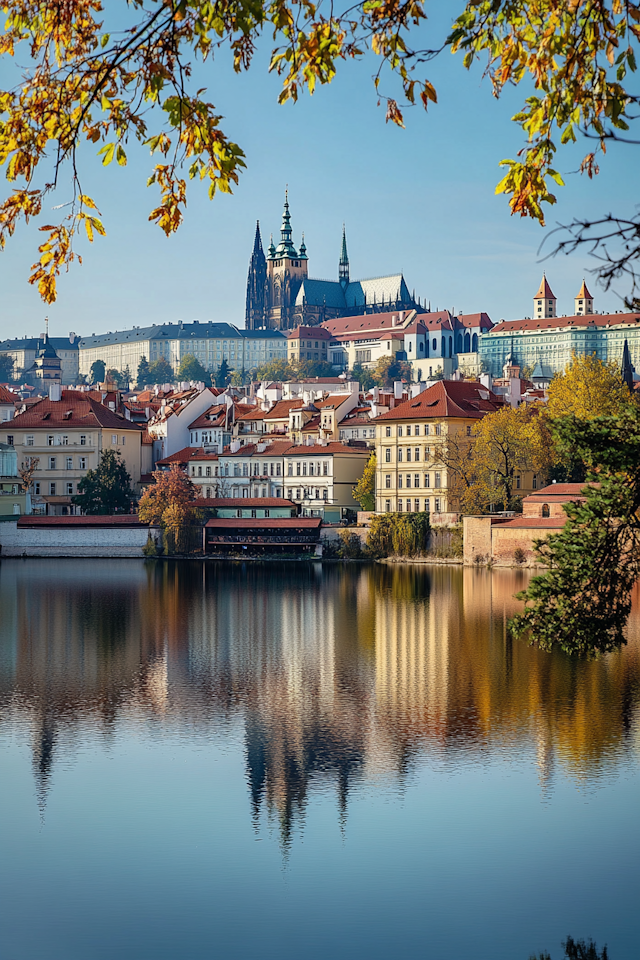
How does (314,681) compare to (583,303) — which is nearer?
(314,681)

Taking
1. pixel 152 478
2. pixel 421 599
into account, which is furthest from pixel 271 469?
pixel 421 599

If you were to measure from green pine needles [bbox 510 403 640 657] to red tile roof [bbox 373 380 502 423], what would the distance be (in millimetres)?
60999

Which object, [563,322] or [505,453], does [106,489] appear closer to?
[505,453]

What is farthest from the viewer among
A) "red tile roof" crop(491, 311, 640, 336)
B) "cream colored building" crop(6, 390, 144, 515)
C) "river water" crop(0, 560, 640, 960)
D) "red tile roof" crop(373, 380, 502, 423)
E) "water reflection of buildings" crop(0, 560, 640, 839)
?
"red tile roof" crop(491, 311, 640, 336)

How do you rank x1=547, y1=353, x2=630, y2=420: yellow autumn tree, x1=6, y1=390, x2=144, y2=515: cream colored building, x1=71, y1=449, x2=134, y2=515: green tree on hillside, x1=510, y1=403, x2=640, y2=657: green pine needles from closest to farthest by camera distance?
x1=510, y1=403, x2=640, y2=657: green pine needles, x1=547, y1=353, x2=630, y2=420: yellow autumn tree, x1=71, y1=449, x2=134, y2=515: green tree on hillside, x1=6, y1=390, x2=144, y2=515: cream colored building

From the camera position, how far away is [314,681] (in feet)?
95.9

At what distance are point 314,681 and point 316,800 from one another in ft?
34.2

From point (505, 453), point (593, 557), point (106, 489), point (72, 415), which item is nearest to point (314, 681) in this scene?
point (593, 557)

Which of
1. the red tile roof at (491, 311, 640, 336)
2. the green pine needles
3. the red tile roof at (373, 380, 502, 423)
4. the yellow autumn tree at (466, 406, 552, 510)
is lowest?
the green pine needles

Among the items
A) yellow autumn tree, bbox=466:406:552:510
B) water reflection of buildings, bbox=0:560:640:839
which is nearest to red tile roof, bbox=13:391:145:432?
yellow autumn tree, bbox=466:406:552:510

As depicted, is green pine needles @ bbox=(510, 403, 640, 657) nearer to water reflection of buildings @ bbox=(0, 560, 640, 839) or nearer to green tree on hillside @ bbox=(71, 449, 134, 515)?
water reflection of buildings @ bbox=(0, 560, 640, 839)

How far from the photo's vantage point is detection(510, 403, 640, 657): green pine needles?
15.6 metres

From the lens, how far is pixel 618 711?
24625mm

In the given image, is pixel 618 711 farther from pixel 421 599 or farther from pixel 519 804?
pixel 421 599
